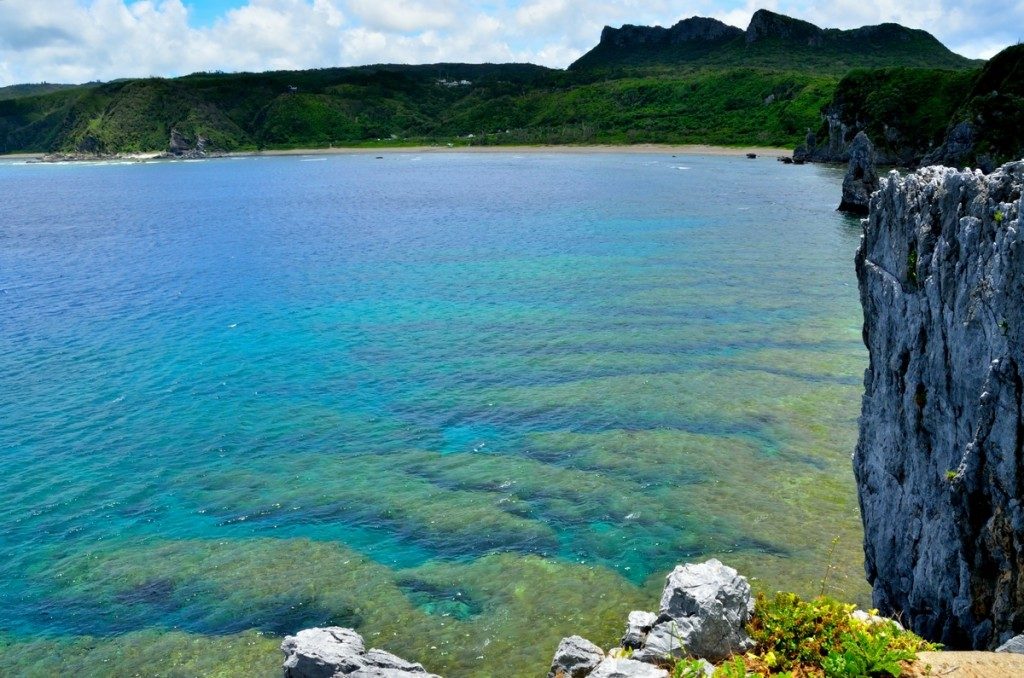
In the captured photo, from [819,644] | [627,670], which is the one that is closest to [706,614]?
[819,644]

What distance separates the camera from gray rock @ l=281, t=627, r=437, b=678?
17.2 metres

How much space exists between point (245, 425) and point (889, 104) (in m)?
170

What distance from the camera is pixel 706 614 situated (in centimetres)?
1708

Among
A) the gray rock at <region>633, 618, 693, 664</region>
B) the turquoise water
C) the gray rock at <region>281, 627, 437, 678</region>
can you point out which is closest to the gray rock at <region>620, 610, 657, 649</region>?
the gray rock at <region>633, 618, 693, 664</region>

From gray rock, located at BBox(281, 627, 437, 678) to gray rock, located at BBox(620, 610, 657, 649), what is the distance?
4978mm

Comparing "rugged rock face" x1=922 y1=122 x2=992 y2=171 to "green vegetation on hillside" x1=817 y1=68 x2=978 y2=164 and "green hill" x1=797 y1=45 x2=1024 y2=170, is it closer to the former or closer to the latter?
"green hill" x1=797 y1=45 x2=1024 y2=170

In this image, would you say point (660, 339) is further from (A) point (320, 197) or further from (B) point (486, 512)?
(A) point (320, 197)

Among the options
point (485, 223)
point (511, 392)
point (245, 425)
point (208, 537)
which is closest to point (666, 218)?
point (485, 223)

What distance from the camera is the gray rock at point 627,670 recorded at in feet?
49.5

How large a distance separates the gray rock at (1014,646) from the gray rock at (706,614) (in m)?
4.99

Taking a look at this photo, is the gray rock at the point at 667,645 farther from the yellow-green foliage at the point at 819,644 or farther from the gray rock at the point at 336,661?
the gray rock at the point at 336,661

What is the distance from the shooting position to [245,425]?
36625 mm


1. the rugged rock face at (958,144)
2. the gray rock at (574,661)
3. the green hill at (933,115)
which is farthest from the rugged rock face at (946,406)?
the rugged rock face at (958,144)

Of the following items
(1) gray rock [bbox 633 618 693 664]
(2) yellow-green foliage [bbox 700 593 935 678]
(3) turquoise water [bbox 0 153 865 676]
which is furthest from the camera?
(3) turquoise water [bbox 0 153 865 676]
